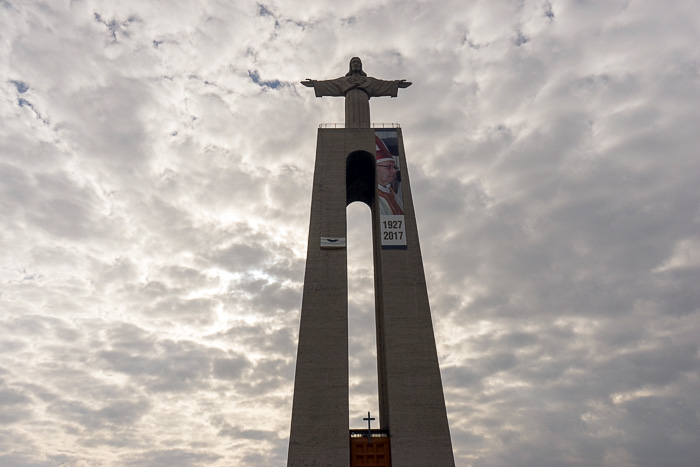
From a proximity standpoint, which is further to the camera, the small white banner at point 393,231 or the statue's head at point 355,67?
the statue's head at point 355,67

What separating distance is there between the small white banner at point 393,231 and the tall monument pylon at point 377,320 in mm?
70

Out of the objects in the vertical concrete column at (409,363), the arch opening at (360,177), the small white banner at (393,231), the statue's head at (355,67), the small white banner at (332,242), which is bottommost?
the vertical concrete column at (409,363)

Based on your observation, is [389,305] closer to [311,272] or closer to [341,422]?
[311,272]

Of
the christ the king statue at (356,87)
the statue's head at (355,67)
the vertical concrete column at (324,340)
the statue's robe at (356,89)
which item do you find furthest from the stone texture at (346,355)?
the statue's head at (355,67)

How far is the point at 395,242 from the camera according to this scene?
38.5 m

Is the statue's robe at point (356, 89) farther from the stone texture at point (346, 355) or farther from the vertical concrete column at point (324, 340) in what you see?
the stone texture at point (346, 355)

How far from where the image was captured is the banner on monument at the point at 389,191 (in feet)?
127

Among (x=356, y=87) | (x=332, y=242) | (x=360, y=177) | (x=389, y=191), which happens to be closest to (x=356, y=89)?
(x=356, y=87)

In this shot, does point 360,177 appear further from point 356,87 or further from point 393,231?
point 393,231

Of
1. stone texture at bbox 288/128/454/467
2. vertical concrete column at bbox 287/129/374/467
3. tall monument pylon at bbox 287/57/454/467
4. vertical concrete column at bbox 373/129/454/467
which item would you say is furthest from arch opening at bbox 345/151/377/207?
vertical concrete column at bbox 373/129/454/467

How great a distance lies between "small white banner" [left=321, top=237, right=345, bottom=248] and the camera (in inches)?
1486

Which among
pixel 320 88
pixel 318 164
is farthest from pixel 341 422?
pixel 320 88

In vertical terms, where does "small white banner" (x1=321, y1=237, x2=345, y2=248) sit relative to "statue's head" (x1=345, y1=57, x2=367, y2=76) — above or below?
below

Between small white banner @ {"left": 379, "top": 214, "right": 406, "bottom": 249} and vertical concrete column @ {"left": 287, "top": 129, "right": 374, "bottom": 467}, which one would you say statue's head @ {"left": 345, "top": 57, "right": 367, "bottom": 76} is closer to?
vertical concrete column @ {"left": 287, "top": 129, "right": 374, "bottom": 467}
